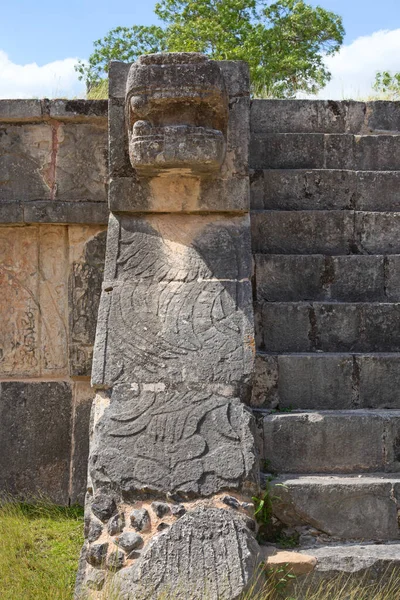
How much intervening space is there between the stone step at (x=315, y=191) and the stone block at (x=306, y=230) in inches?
8.9

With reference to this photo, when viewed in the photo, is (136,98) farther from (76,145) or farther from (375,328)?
(375,328)

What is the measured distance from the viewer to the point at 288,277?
472 centimetres

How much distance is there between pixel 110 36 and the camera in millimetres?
19547

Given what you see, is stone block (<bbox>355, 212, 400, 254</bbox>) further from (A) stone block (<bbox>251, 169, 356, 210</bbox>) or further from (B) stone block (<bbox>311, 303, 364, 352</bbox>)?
(B) stone block (<bbox>311, 303, 364, 352</bbox>)

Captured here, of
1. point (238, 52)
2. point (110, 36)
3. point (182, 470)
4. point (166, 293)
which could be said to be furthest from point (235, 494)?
point (110, 36)

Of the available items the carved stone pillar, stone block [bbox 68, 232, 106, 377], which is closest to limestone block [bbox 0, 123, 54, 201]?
stone block [bbox 68, 232, 106, 377]

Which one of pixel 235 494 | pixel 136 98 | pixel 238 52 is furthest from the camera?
pixel 238 52

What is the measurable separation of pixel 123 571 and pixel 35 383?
1.89 meters

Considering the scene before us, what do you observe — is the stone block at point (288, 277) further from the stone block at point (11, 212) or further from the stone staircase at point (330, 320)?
the stone block at point (11, 212)

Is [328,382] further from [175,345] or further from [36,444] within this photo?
[36,444]

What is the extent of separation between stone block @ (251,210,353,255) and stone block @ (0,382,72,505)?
1673mm

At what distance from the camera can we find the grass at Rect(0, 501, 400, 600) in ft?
9.98

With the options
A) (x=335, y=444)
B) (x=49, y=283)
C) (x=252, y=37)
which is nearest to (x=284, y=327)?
(x=335, y=444)

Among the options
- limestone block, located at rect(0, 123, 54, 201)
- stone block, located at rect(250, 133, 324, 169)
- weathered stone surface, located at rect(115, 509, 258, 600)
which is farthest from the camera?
stone block, located at rect(250, 133, 324, 169)
